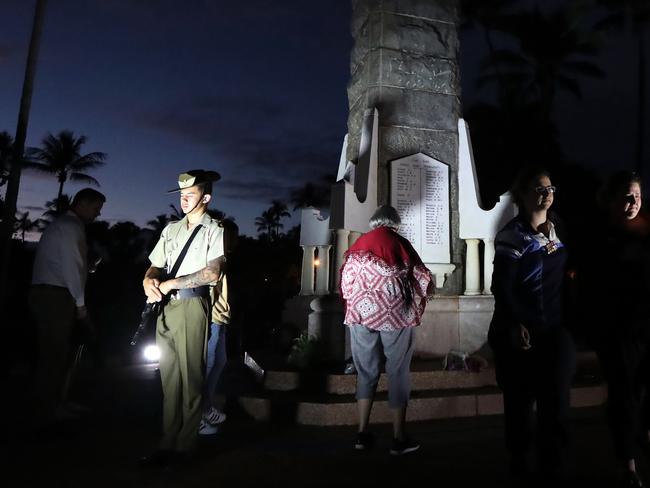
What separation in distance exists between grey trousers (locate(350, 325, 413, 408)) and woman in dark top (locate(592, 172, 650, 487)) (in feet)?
4.27

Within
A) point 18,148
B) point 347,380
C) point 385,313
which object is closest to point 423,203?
point 347,380

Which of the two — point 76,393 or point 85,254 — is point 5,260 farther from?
point 85,254

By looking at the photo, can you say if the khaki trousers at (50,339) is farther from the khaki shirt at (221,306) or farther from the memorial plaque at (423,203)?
the memorial plaque at (423,203)

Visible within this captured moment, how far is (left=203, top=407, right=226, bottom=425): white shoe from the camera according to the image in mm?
4500

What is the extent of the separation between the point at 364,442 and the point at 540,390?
1.38 metres

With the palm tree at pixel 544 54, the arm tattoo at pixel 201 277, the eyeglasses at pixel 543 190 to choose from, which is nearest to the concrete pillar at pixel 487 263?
the eyeglasses at pixel 543 190

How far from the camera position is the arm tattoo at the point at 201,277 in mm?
3506

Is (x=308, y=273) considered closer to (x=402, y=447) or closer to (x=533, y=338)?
(x=402, y=447)

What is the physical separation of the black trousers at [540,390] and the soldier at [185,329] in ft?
6.30

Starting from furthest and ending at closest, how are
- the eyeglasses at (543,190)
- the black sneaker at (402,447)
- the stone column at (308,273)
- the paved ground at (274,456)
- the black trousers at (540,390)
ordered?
the stone column at (308,273), the black sneaker at (402,447), the eyeglasses at (543,190), the paved ground at (274,456), the black trousers at (540,390)

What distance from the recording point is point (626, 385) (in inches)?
120

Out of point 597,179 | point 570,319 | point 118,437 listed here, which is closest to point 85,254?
point 118,437

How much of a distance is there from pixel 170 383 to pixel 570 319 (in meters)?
2.61

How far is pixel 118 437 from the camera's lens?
427cm
